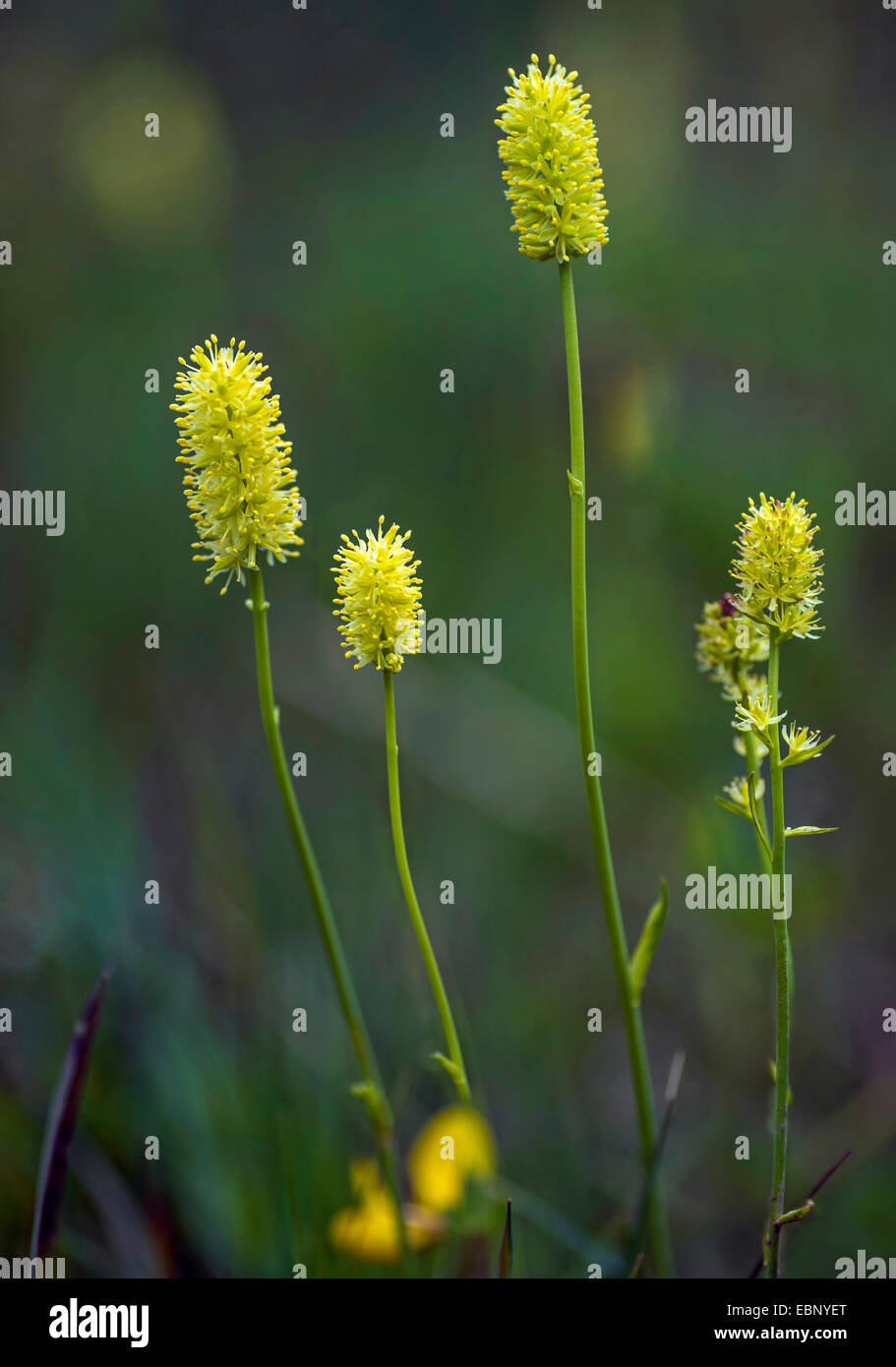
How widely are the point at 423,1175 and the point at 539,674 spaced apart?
214 cm

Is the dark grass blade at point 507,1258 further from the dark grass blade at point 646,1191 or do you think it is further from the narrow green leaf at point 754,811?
the narrow green leaf at point 754,811

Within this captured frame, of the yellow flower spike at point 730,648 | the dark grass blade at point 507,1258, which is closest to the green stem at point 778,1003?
the yellow flower spike at point 730,648

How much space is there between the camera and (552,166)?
1.54 m

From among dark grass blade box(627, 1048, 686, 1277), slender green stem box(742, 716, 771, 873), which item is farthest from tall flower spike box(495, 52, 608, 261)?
dark grass blade box(627, 1048, 686, 1277)

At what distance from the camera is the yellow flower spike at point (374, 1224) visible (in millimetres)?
1854

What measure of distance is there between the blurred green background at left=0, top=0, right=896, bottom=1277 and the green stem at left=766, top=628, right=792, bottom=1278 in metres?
0.54

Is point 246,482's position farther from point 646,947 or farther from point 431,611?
point 431,611

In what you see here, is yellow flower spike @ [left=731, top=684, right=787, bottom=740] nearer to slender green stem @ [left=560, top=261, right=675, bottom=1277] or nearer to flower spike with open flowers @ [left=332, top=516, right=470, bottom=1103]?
slender green stem @ [left=560, top=261, right=675, bottom=1277]

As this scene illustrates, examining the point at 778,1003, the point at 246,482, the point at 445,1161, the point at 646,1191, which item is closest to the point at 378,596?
the point at 246,482

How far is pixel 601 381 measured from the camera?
12.8 ft

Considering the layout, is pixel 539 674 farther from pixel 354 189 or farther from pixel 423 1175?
pixel 354 189

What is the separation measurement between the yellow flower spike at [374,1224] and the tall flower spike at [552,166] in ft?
4.72

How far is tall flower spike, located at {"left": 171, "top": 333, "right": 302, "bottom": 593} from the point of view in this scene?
1.50m
